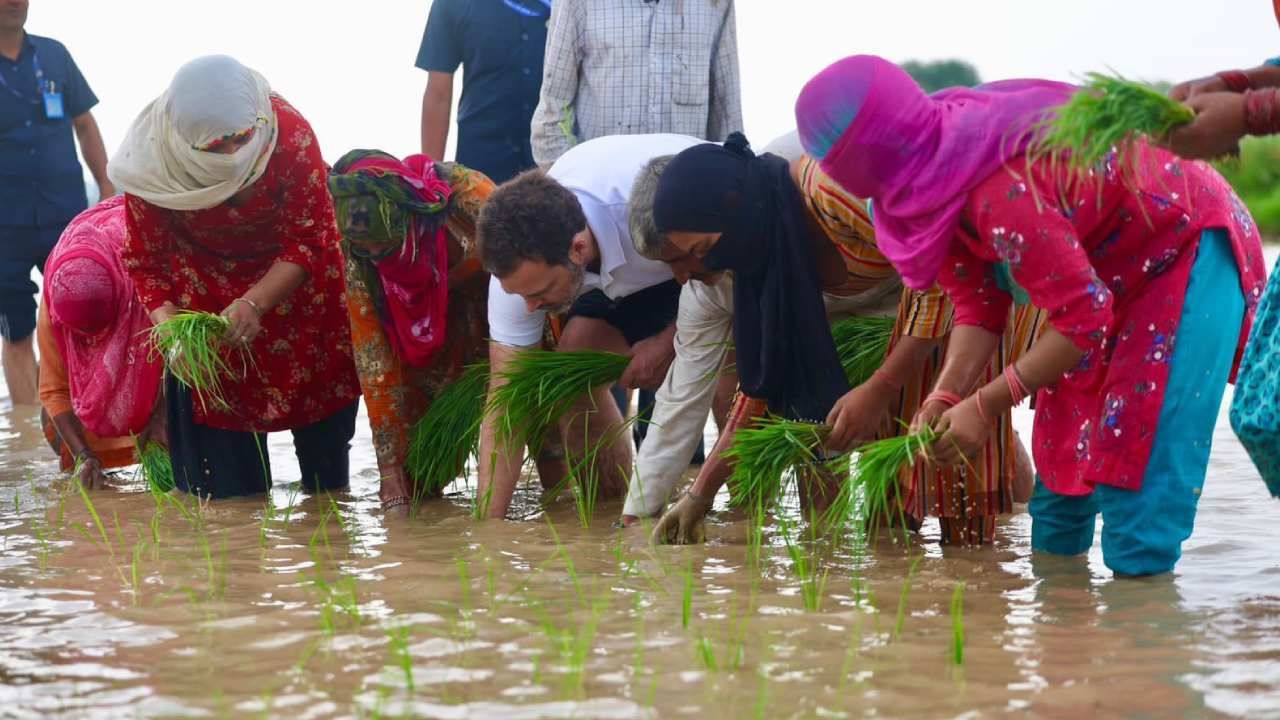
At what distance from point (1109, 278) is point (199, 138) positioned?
2441 millimetres

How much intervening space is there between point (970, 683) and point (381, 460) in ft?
7.75

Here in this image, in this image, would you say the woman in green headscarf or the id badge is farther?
the id badge

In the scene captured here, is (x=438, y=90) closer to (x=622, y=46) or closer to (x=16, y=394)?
(x=622, y=46)

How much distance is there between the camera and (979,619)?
2.78m

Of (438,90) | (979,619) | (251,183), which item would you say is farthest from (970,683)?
(438,90)

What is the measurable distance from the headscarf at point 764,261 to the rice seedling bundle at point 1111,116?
86 centimetres

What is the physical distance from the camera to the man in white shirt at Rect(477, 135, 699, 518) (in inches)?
137

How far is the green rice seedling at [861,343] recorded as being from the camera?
11.9ft

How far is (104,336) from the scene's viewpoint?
189 inches

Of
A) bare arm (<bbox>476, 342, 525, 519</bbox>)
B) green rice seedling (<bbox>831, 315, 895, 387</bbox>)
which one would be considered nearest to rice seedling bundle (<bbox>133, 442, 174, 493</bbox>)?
bare arm (<bbox>476, 342, 525, 519</bbox>)

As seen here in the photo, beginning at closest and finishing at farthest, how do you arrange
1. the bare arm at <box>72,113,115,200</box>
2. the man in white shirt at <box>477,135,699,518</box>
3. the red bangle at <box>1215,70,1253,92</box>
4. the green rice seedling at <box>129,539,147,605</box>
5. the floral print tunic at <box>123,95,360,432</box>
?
the red bangle at <box>1215,70,1253,92</box>, the green rice seedling at <box>129,539,147,605</box>, the man in white shirt at <box>477,135,699,518</box>, the floral print tunic at <box>123,95,360,432</box>, the bare arm at <box>72,113,115,200</box>

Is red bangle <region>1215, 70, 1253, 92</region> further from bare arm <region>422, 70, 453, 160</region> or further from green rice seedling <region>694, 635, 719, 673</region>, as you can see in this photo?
bare arm <region>422, 70, 453, 160</region>

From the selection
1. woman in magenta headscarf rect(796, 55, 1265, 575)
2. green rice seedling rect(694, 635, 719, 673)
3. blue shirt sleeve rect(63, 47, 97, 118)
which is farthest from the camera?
blue shirt sleeve rect(63, 47, 97, 118)

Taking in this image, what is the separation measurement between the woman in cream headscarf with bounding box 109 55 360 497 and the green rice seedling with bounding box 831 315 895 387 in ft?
5.36
